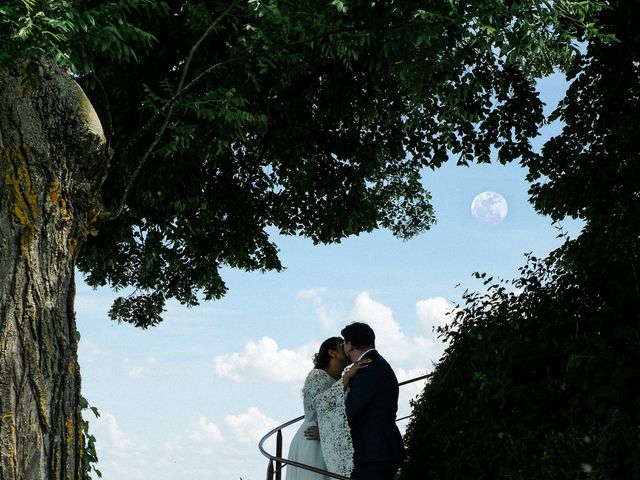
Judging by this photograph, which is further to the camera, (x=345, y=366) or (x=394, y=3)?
(x=345, y=366)

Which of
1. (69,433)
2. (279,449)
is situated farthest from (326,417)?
(69,433)

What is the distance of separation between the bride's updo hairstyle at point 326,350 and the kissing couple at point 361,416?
52 centimetres

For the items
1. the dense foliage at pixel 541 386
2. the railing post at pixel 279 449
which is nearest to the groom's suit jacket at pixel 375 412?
the dense foliage at pixel 541 386

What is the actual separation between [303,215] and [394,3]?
9.00 metres

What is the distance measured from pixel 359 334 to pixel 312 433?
1566 mm

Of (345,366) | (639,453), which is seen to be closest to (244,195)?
(345,366)

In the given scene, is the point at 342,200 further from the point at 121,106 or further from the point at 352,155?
the point at 121,106

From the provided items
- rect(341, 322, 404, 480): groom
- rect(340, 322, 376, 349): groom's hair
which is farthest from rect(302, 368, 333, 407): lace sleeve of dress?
rect(340, 322, 376, 349): groom's hair

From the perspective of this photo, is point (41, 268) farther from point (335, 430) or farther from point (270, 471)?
point (270, 471)

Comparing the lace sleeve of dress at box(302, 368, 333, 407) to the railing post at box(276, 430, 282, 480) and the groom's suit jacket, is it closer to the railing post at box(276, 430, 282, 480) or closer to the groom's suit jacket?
the groom's suit jacket

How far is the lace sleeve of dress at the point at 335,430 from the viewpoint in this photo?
8.62 m

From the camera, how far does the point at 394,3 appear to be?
347 inches

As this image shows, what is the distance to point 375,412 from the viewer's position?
8500 millimetres

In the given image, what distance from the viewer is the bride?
8648 mm
